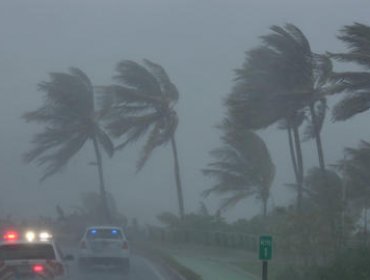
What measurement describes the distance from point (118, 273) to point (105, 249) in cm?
177

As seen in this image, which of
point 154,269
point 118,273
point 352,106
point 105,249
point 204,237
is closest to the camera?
point 352,106

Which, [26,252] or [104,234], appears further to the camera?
[104,234]

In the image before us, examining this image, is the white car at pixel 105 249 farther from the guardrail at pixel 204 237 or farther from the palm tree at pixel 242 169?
the palm tree at pixel 242 169

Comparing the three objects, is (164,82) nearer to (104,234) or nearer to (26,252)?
(104,234)

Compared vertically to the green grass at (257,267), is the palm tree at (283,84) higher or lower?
higher

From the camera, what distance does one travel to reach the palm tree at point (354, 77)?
98.7ft

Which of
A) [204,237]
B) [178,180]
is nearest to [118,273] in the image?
[204,237]

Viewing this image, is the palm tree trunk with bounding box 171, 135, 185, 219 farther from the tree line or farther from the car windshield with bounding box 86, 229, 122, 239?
the car windshield with bounding box 86, 229, 122, 239

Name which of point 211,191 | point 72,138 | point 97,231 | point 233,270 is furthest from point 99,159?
point 233,270

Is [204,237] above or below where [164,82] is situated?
below

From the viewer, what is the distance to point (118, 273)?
1339 inches

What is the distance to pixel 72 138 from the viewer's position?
2397 inches

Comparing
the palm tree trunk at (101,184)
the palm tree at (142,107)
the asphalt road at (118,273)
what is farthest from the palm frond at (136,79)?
the asphalt road at (118,273)

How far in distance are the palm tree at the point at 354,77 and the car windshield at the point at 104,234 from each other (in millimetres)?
9415
